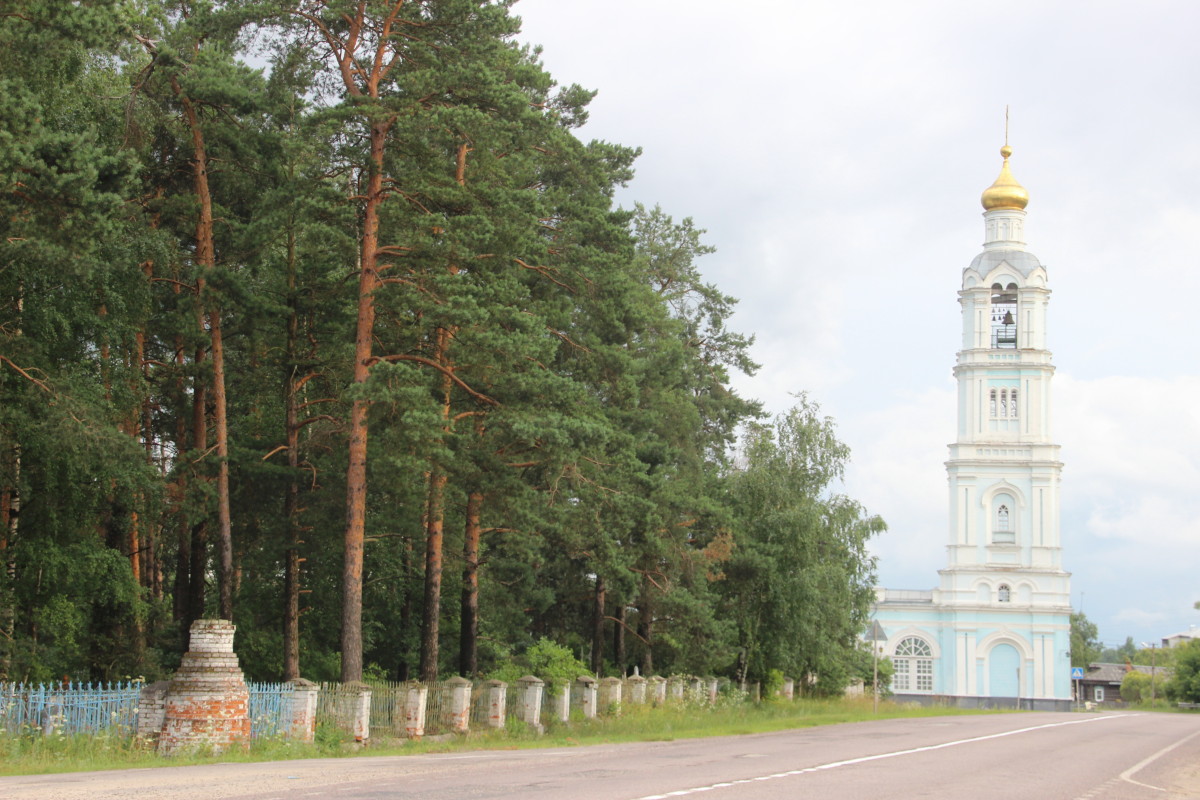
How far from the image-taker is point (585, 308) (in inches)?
1105

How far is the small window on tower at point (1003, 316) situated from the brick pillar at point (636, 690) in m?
60.8

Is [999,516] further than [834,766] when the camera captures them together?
Yes

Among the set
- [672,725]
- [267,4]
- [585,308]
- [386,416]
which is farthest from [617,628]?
[267,4]

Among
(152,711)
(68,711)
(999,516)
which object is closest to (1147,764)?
(152,711)

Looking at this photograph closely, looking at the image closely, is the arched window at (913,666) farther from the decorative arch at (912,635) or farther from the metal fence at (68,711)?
the metal fence at (68,711)

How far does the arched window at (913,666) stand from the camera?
8506 centimetres

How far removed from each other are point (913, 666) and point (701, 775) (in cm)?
7475

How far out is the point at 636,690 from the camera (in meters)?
29.7

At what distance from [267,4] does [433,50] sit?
9.43 ft

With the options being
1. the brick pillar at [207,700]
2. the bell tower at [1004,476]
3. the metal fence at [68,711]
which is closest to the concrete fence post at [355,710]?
the brick pillar at [207,700]

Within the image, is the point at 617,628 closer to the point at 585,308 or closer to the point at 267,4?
the point at 585,308

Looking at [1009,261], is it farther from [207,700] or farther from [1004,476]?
[207,700]

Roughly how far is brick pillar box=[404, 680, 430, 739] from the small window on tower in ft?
229

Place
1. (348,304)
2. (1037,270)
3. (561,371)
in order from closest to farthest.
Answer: (348,304)
(561,371)
(1037,270)
